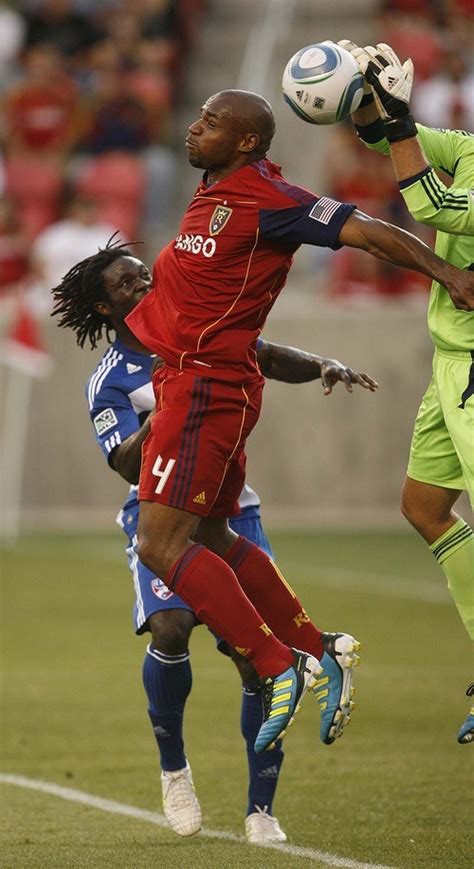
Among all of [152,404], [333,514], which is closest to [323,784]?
[152,404]

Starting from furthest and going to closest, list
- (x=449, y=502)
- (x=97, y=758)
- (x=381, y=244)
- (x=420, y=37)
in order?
(x=420, y=37) → (x=97, y=758) → (x=449, y=502) → (x=381, y=244)

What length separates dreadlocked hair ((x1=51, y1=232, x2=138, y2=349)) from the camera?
673cm

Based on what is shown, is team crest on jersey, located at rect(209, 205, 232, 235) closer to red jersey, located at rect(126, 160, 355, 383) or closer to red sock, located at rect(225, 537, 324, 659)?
red jersey, located at rect(126, 160, 355, 383)

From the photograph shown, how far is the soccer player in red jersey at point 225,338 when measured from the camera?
5.74 m

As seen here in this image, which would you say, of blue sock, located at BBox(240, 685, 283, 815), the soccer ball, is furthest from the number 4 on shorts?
the soccer ball

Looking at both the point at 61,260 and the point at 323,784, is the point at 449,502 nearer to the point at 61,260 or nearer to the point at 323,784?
the point at 323,784

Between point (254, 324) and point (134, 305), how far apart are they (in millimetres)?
896

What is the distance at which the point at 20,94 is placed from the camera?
2022 cm

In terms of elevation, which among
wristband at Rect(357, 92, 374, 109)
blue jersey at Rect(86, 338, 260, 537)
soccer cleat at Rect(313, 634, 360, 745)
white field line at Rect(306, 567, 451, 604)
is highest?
wristband at Rect(357, 92, 374, 109)

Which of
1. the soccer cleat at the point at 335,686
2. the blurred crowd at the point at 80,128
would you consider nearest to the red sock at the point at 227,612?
the soccer cleat at the point at 335,686

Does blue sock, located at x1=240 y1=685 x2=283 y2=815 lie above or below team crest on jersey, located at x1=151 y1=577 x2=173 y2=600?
below

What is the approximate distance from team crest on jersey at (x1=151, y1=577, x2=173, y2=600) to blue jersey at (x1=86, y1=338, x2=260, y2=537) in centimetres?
33

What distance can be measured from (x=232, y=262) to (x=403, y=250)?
60 cm

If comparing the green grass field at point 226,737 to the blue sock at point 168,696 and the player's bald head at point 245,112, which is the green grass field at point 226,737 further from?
the player's bald head at point 245,112
